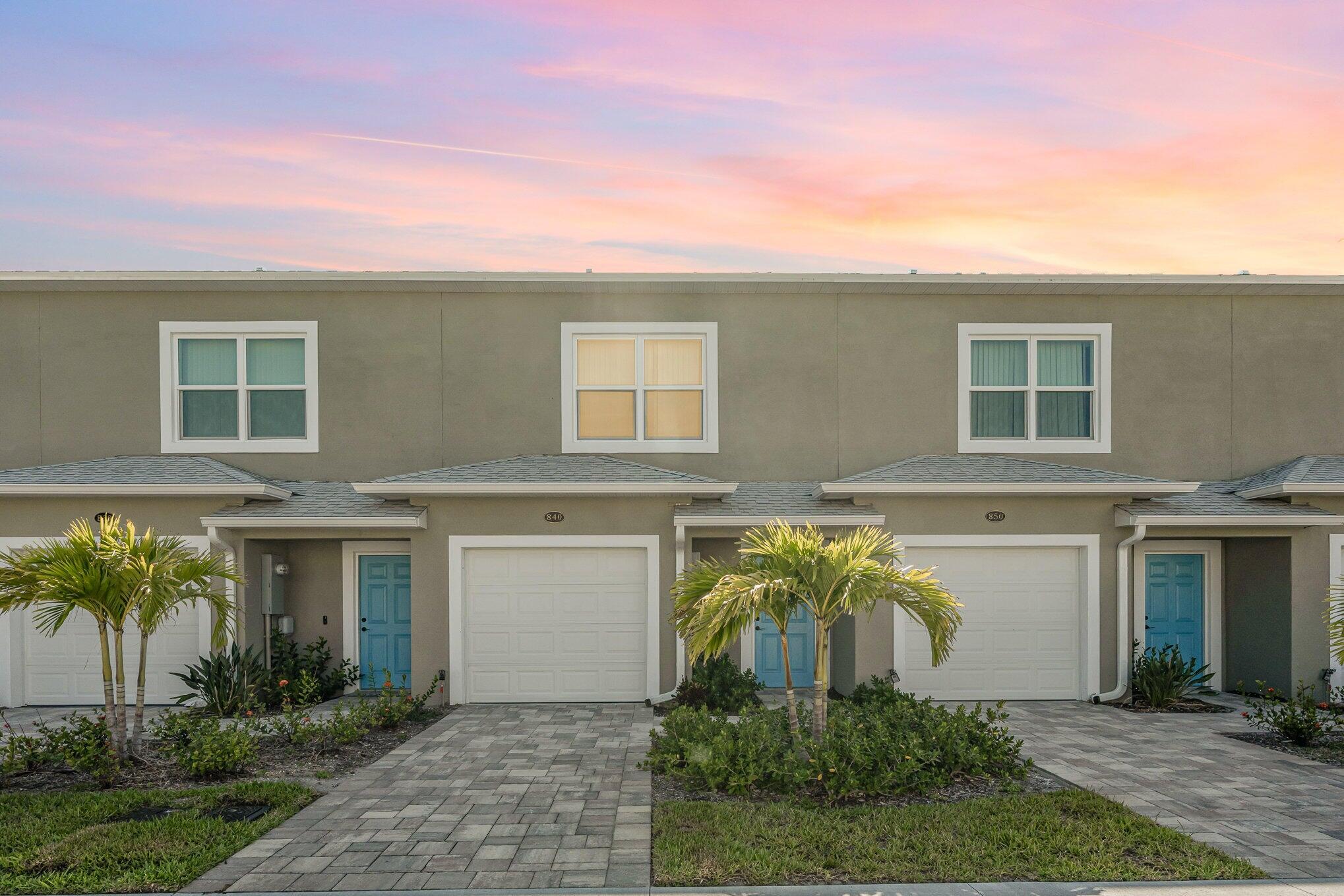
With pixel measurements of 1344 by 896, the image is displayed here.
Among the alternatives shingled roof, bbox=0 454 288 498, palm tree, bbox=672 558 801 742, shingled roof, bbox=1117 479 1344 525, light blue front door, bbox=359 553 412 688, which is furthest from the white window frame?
shingled roof, bbox=0 454 288 498

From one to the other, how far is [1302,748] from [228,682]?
12.1 meters

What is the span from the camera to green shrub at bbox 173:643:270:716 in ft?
34.5

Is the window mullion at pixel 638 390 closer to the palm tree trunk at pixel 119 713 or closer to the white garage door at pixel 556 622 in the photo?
the white garage door at pixel 556 622

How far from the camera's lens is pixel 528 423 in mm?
12398

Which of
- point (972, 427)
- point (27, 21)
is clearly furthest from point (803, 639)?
point (27, 21)

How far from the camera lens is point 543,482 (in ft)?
35.8

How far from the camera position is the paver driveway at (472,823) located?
17.4 feet

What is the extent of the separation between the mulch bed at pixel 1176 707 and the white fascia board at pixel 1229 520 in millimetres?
2344

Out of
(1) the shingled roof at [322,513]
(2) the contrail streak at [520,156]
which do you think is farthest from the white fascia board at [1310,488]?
(1) the shingled roof at [322,513]

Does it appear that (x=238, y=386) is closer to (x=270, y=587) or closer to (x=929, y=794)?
(x=270, y=587)

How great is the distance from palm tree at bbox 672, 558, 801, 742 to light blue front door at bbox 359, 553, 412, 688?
6.26 meters

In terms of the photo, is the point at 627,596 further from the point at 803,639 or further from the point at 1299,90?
the point at 1299,90

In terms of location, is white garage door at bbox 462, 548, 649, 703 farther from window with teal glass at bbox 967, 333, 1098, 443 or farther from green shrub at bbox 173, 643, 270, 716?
window with teal glass at bbox 967, 333, 1098, 443

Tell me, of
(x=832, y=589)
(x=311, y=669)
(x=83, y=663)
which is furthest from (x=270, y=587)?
(x=832, y=589)
